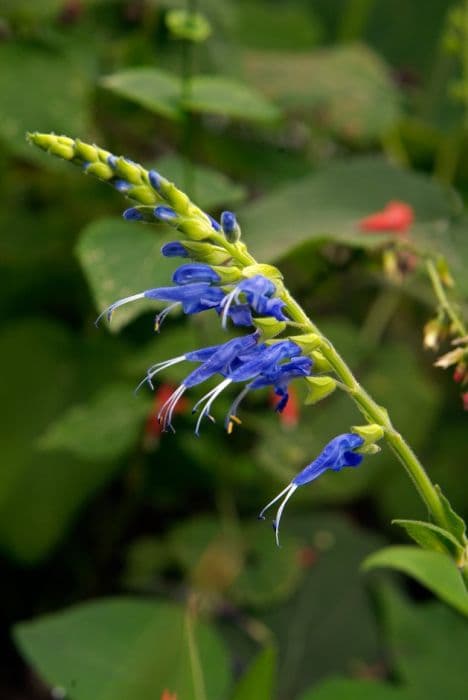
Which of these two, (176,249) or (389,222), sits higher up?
Answer: (176,249)

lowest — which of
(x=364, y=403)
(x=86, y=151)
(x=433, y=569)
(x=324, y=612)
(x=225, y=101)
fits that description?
(x=324, y=612)

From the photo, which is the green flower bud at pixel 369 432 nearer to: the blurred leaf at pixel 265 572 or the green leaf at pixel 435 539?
the green leaf at pixel 435 539

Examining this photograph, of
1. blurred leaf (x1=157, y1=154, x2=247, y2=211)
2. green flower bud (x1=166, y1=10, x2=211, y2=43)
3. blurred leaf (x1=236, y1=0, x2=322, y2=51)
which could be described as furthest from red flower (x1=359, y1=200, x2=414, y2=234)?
blurred leaf (x1=236, y1=0, x2=322, y2=51)

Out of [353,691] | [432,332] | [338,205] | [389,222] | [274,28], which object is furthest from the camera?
[274,28]

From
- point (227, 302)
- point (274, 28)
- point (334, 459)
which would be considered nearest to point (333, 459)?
point (334, 459)

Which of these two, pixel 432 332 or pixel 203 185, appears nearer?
pixel 432 332

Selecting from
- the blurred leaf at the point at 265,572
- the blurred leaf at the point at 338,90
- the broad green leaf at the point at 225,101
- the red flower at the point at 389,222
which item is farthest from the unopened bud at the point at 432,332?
the blurred leaf at the point at 338,90

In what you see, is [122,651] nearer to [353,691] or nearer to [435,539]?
[353,691]
